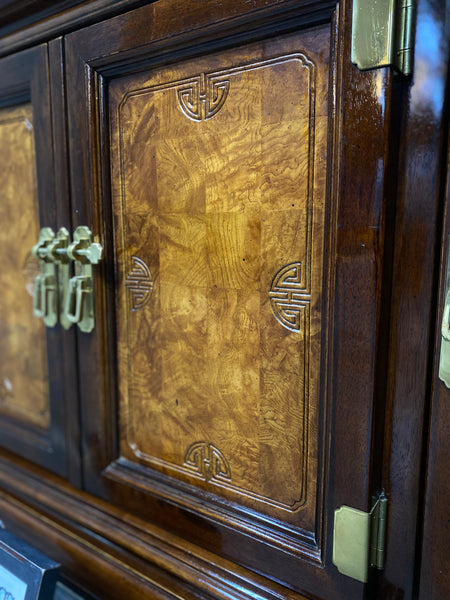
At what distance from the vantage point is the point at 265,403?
1.63ft

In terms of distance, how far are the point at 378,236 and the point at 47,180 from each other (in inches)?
19.9

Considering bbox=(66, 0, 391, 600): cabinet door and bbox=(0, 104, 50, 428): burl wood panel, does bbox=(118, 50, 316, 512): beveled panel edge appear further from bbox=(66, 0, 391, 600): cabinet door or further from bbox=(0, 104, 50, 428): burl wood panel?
bbox=(0, 104, 50, 428): burl wood panel

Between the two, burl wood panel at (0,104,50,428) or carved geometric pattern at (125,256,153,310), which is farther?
burl wood panel at (0,104,50,428)

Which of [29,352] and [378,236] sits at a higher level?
[378,236]

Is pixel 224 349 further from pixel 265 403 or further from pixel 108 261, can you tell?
pixel 108 261

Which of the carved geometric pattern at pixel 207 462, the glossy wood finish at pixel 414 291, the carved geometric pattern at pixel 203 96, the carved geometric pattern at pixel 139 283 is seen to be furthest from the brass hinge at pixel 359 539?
the carved geometric pattern at pixel 203 96

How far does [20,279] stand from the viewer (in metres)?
0.75

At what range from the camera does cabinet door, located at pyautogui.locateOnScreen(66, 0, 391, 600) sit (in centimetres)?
42

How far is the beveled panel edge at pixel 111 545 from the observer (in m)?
0.51

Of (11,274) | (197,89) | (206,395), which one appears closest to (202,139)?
(197,89)

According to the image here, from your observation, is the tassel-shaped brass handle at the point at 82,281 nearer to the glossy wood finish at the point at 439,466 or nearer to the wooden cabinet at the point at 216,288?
the wooden cabinet at the point at 216,288

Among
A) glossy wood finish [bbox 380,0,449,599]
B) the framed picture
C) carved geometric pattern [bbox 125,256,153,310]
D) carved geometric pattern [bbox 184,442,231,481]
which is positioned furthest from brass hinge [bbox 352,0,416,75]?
the framed picture

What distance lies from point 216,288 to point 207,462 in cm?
23

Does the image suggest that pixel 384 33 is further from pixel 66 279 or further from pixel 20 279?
pixel 20 279
